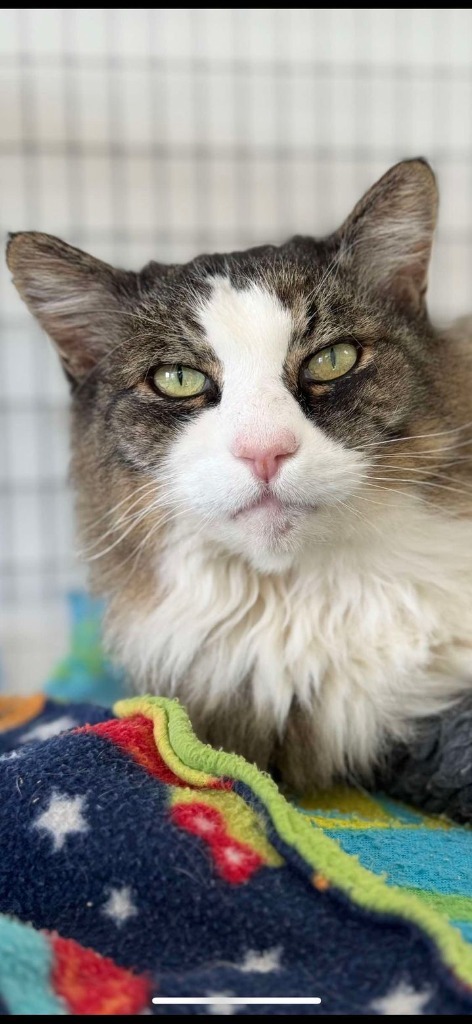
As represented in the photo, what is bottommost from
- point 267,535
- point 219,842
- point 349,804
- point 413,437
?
point 349,804

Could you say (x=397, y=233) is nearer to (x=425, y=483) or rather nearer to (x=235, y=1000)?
(x=425, y=483)

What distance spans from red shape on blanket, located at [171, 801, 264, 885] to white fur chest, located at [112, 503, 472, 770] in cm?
28

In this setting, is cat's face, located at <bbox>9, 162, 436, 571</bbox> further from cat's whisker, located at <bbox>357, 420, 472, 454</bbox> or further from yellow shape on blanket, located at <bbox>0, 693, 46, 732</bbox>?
yellow shape on blanket, located at <bbox>0, 693, 46, 732</bbox>

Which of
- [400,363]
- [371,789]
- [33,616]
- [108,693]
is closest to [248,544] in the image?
[400,363]

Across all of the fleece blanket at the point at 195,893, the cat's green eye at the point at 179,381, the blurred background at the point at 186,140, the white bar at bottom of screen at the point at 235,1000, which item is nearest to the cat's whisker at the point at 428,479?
the cat's green eye at the point at 179,381

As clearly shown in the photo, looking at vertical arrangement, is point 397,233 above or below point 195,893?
above

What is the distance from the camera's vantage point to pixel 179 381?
101 cm

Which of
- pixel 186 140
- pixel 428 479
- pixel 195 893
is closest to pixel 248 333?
pixel 428 479

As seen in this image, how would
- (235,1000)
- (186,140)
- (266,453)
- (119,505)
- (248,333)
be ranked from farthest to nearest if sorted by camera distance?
(186,140)
(119,505)
(248,333)
(266,453)
(235,1000)

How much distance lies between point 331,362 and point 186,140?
5.24 feet

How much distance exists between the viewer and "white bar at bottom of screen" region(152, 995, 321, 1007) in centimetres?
59

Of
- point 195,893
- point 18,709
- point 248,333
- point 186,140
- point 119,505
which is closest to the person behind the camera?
point 195,893

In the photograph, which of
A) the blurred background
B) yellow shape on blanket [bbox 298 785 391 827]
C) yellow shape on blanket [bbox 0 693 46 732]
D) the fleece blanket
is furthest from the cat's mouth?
the blurred background

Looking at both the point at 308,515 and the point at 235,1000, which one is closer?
the point at 235,1000
